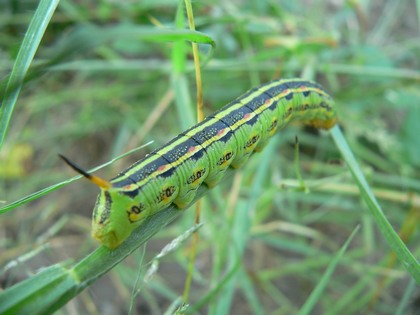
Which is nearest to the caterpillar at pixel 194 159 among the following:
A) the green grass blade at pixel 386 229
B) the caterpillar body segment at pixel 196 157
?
the caterpillar body segment at pixel 196 157

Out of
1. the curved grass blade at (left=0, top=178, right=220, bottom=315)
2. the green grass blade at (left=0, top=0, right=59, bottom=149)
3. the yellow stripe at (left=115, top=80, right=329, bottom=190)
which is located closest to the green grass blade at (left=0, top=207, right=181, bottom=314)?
the curved grass blade at (left=0, top=178, right=220, bottom=315)

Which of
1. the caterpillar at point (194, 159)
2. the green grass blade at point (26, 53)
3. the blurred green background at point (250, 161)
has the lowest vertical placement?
the blurred green background at point (250, 161)

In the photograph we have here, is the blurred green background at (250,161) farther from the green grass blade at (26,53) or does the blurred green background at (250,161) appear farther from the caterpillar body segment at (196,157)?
the green grass blade at (26,53)

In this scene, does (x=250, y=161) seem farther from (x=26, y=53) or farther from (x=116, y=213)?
(x=26, y=53)

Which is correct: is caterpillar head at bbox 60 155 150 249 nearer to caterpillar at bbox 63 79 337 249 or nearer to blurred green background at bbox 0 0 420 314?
caterpillar at bbox 63 79 337 249

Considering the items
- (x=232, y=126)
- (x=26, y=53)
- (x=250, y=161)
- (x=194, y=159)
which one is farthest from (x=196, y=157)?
(x=250, y=161)

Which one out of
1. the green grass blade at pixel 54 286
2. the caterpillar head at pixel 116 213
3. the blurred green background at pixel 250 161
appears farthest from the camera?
the blurred green background at pixel 250 161
